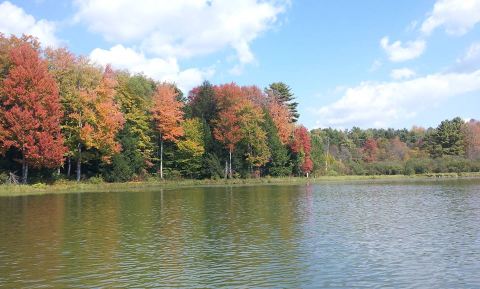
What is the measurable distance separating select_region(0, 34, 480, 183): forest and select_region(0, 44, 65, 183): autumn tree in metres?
0.11

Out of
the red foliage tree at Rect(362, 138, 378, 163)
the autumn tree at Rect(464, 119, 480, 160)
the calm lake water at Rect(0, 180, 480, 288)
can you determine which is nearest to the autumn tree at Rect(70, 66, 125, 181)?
the calm lake water at Rect(0, 180, 480, 288)

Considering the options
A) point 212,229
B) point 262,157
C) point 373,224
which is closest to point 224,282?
point 212,229

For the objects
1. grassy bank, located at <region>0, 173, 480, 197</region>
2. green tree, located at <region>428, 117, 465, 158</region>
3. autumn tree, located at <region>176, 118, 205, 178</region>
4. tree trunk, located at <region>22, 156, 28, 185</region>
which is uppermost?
green tree, located at <region>428, 117, 465, 158</region>

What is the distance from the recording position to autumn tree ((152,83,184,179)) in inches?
2758

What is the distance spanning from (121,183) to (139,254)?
144 ft

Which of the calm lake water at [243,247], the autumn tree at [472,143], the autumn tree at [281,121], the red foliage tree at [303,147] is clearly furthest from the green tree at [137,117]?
the autumn tree at [472,143]

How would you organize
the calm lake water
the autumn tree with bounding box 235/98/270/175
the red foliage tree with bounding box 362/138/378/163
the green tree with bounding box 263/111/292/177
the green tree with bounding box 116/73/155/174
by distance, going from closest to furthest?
the calm lake water < the green tree with bounding box 116/73/155/174 < the autumn tree with bounding box 235/98/270/175 < the green tree with bounding box 263/111/292/177 < the red foliage tree with bounding box 362/138/378/163

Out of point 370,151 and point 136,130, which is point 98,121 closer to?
point 136,130

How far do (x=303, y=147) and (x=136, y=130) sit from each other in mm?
35405

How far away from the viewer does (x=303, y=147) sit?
90.8 metres

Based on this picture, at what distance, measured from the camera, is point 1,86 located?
168 ft

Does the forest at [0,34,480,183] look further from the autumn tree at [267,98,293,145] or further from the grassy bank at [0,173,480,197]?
the grassy bank at [0,173,480,197]

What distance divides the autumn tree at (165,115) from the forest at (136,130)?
152mm

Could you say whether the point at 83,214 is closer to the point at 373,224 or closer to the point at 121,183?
the point at 373,224
